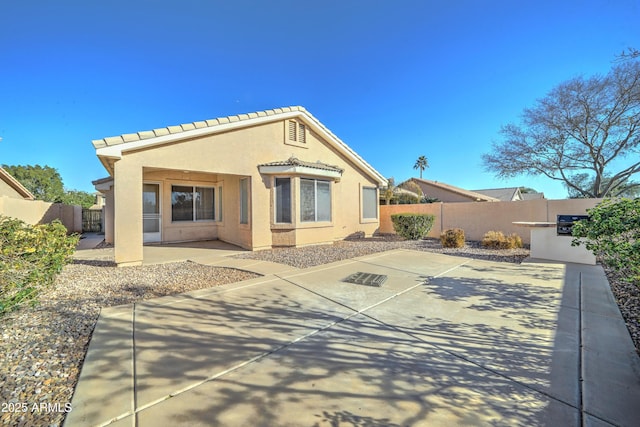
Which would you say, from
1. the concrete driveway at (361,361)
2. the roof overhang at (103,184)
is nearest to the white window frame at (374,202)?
the concrete driveway at (361,361)

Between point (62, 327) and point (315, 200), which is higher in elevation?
point (315, 200)

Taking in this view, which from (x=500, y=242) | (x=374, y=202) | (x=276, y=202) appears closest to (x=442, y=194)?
(x=374, y=202)

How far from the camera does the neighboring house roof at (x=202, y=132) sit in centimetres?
748

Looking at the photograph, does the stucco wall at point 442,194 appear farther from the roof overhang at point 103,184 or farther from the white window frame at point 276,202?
the roof overhang at point 103,184

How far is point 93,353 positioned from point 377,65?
16.0 metres

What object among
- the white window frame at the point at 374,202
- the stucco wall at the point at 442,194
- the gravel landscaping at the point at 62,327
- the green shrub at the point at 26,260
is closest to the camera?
the gravel landscaping at the point at 62,327

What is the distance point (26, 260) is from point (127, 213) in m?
3.75

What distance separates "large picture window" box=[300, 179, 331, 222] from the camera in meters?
11.7

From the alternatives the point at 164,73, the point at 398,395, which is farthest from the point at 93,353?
the point at 164,73

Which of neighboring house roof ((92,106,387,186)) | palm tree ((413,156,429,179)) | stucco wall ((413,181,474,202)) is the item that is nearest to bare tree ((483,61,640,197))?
stucco wall ((413,181,474,202))

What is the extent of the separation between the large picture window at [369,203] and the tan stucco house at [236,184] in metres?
0.28

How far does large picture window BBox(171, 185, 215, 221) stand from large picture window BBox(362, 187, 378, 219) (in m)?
8.26

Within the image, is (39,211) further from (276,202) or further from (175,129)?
(276,202)

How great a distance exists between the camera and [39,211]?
1733 centimetres
